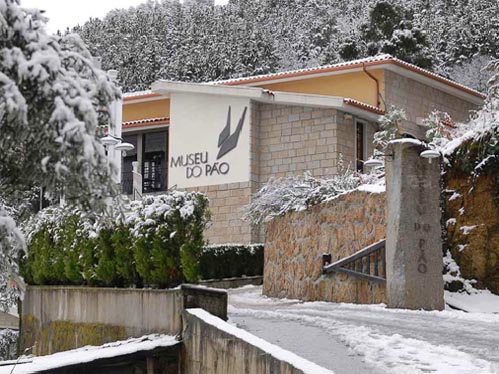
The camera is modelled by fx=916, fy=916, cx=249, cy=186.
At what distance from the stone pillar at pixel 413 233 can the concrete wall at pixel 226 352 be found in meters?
4.02

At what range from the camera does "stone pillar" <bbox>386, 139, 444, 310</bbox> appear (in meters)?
14.0

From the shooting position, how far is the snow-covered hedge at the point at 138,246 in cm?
1379

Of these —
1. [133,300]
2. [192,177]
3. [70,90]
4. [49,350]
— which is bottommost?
[49,350]

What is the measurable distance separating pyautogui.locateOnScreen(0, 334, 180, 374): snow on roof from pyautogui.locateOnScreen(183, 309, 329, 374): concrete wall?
45 cm

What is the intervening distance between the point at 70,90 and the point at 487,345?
6.18 meters

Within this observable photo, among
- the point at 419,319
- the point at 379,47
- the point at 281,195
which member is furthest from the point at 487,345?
the point at 379,47

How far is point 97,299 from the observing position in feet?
46.0

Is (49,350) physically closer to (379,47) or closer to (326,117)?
(326,117)

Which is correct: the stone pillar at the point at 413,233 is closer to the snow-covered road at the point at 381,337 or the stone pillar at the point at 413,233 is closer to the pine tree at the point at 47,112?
the snow-covered road at the point at 381,337

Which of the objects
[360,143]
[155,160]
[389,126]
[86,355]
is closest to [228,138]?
[360,143]

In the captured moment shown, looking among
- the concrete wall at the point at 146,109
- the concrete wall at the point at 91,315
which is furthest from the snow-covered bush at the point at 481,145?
the concrete wall at the point at 146,109

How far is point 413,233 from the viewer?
554 inches

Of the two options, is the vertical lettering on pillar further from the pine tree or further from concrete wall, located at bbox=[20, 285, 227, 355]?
the pine tree

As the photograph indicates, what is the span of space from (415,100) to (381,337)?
21131 mm
